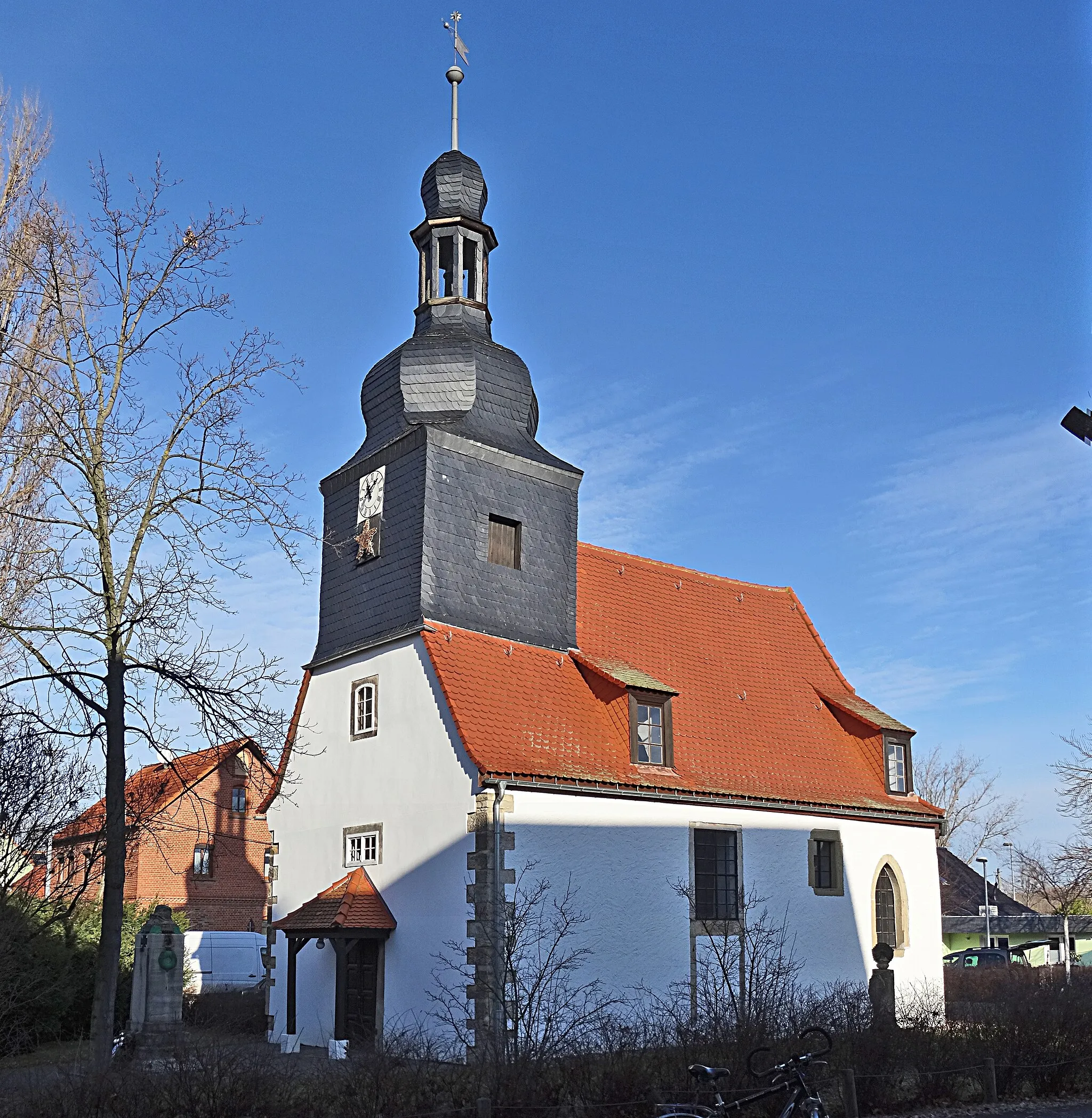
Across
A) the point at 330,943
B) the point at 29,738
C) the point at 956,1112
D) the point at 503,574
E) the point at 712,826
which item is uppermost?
the point at 503,574

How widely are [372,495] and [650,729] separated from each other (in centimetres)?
629

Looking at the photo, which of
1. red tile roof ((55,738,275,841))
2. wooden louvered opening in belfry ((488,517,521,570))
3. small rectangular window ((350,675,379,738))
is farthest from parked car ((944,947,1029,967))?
small rectangular window ((350,675,379,738))

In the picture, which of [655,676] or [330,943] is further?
[655,676]

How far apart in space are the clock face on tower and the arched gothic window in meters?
11.5

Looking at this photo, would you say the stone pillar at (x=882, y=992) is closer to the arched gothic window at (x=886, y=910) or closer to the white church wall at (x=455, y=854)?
the arched gothic window at (x=886, y=910)

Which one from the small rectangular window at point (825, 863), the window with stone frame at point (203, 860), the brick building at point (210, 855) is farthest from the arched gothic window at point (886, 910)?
the window with stone frame at point (203, 860)

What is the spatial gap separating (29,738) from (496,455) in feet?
28.5

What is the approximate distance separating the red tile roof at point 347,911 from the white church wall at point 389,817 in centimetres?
14

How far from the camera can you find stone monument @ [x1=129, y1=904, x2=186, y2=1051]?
17188 mm

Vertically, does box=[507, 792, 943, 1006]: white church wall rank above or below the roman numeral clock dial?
below

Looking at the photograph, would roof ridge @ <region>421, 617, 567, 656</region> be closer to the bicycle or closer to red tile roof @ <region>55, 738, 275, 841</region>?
red tile roof @ <region>55, 738, 275, 841</region>

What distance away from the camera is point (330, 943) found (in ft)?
66.2

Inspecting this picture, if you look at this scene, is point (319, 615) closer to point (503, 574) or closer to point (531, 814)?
point (503, 574)

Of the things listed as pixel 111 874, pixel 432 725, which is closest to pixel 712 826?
pixel 432 725
